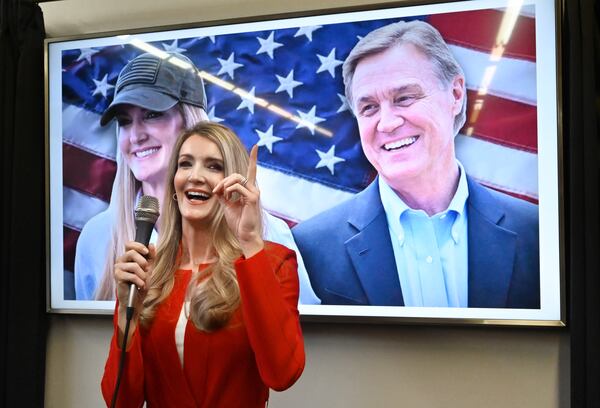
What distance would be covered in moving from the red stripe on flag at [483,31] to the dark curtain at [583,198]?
0.13m

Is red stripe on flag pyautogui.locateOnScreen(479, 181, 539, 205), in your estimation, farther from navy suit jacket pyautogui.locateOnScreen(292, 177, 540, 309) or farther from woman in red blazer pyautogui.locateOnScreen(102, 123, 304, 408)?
woman in red blazer pyautogui.locateOnScreen(102, 123, 304, 408)

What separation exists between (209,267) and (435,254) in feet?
2.73

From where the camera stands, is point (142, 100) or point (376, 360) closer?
point (376, 360)

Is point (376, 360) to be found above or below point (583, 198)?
below

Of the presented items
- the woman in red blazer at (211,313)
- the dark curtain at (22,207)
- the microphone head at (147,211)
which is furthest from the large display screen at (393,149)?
the microphone head at (147,211)

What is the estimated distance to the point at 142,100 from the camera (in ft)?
7.76

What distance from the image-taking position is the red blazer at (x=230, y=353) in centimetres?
134

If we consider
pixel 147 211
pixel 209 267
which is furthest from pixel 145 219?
pixel 209 267

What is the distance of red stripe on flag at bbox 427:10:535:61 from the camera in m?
2.03

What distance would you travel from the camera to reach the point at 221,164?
178cm

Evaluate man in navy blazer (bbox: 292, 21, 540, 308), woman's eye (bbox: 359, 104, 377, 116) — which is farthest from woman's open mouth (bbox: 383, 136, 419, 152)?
woman's eye (bbox: 359, 104, 377, 116)

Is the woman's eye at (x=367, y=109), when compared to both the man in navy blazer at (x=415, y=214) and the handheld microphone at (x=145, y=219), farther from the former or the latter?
the handheld microphone at (x=145, y=219)

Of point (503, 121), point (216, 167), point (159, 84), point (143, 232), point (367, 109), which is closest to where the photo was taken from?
point (143, 232)

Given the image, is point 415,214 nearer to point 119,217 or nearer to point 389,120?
point 389,120
